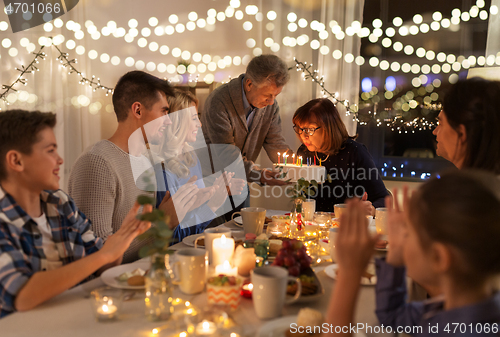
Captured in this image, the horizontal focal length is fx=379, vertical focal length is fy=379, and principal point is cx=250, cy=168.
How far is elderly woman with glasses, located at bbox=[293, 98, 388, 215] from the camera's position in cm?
261

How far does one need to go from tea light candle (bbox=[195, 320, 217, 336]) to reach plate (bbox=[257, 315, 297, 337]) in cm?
10

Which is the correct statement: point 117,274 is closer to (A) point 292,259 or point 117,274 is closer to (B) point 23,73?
(A) point 292,259

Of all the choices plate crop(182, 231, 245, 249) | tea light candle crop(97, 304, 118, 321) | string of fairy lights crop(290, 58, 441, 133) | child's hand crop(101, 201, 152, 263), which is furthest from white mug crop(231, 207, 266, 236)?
string of fairy lights crop(290, 58, 441, 133)

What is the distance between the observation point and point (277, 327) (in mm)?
881

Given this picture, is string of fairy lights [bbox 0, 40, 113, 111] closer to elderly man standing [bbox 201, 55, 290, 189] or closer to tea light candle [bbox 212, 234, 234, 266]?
elderly man standing [bbox 201, 55, 290, 189]

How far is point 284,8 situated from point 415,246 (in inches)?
136

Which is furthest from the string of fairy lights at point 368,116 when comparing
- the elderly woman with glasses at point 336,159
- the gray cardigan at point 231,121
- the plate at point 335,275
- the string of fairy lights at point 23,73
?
the plate at point 335,275

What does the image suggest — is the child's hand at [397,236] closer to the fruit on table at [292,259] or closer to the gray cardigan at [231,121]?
the fruit on table at [292,259]

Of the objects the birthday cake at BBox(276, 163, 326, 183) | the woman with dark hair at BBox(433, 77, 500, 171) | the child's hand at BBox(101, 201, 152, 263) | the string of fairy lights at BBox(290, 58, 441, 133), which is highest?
the string of fairy lights at BBox(290, 58, 441, 133)

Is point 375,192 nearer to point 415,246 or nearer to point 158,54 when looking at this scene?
point 415,246

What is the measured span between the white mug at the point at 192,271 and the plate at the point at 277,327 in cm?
28

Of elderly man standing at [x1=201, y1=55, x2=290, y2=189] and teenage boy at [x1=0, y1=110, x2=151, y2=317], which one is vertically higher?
elderly man standing at [x1=201, y1=55, x2=290, y2=189]

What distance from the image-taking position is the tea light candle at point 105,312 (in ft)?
3.01

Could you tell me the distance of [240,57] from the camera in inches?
156
